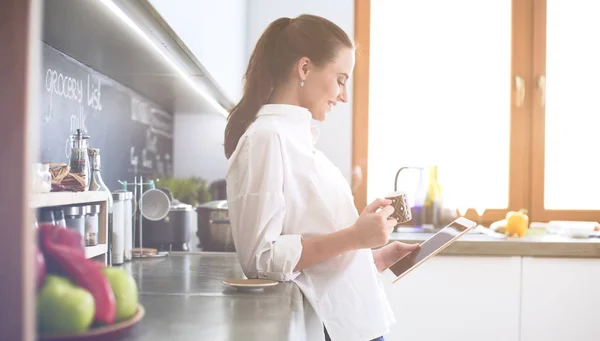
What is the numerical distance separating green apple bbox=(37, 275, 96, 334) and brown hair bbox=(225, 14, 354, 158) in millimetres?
950

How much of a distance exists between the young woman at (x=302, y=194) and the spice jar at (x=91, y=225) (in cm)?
28

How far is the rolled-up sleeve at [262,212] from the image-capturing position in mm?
1212

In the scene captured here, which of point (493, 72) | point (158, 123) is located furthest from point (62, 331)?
point (493, 72)

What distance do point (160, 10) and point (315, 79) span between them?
38 cm

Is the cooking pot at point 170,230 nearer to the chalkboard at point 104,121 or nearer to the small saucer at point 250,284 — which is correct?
the chalkboard at point 104,121

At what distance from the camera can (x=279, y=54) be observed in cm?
141

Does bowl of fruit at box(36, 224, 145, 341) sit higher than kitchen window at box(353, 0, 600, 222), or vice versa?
kitchen window at box(353, 0, 600, 222)

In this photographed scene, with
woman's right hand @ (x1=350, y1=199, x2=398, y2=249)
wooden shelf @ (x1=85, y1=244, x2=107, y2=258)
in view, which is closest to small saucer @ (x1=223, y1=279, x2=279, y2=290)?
woman's right hand @ (x1=350, y1=199, x2=398, y2=249)

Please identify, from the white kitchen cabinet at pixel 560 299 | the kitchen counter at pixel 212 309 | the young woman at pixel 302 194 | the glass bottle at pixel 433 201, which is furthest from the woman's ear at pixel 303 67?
the glass bottle at pixel 433 201

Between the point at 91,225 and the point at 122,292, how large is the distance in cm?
75

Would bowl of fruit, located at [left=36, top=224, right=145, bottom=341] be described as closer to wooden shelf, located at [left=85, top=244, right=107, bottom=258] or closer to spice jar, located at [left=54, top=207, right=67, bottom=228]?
spice jar, located at [left=54, top=207, right=67, bottom=228]

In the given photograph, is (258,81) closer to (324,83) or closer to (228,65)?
(324,83)

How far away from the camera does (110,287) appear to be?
21.9 inches

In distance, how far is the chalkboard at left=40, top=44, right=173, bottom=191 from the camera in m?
1.43
